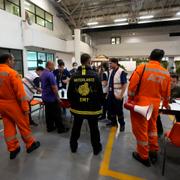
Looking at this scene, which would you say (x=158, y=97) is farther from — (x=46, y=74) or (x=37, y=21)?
(x=37, y=21)

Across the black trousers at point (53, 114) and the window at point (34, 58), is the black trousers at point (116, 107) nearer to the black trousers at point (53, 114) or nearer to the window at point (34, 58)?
the black trousers at point (53, 114)

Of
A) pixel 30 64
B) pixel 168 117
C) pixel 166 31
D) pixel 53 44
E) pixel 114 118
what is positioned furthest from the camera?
pixel 166 31

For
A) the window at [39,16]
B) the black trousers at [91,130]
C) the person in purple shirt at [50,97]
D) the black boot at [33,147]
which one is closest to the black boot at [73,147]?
the black trousers at [91,130]

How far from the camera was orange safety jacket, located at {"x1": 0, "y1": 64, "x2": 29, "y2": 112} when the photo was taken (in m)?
2.19

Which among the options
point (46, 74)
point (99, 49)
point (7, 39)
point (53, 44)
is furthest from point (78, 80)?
point (99, 49)

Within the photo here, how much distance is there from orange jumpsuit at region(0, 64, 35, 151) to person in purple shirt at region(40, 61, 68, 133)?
76cm

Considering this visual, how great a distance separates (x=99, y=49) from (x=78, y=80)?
1267cm

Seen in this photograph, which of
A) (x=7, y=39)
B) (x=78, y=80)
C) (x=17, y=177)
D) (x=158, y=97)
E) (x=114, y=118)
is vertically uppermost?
(x=7, y=39)

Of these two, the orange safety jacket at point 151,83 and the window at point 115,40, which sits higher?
the window at point 115,40

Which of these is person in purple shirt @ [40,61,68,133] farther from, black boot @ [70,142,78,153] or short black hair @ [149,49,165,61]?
short black hair @ [149,49,165,61]

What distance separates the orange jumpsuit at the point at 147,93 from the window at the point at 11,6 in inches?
263

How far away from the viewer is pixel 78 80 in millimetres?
2230

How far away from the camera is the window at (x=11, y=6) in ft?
21.1

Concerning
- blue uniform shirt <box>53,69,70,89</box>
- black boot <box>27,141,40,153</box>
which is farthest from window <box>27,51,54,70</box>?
black boot <box>27,141,40,153</box>
